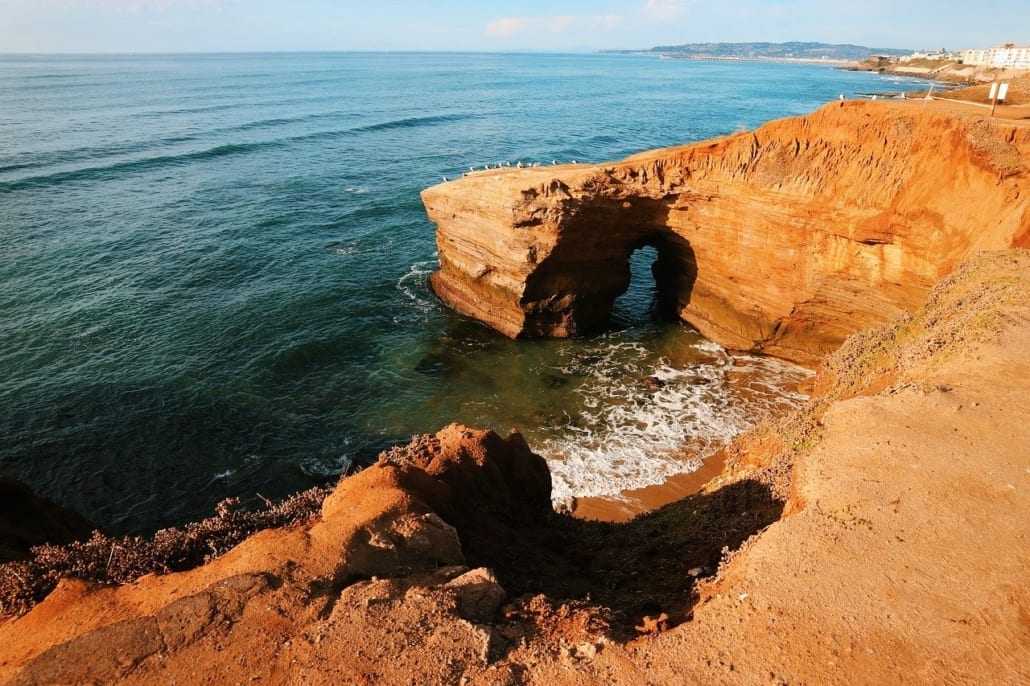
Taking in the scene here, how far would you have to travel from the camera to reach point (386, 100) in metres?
82.1

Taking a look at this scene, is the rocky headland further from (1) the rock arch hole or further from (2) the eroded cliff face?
(1) the rock arch hole

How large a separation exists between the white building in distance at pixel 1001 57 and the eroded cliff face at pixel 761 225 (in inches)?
3837

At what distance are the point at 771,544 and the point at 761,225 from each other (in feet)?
46.5

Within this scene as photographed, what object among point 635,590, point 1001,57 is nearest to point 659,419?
point 635,590

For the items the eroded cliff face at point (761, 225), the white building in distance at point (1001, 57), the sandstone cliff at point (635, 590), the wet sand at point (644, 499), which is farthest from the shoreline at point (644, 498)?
the white building in distance at point (1001, 57)

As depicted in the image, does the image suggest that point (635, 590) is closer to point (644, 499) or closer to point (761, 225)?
point (644, 499)

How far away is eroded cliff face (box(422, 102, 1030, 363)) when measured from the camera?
1541 cm

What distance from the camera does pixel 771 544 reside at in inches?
274

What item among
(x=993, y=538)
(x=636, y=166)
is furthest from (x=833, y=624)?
(x=636, y=166)

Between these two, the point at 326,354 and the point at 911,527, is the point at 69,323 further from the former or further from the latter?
the point at 911,527

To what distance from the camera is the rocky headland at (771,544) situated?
Answer: 5445 mm

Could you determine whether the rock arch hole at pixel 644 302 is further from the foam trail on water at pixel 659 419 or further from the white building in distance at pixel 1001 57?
the white building in distance at pixel 1001 57

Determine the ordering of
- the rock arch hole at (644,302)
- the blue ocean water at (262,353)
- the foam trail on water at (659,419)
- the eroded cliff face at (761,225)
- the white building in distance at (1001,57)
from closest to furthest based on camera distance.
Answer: the eroded cliff face at (761,225), the foam trail on water at (659,419), the blue ocean water at (262,353), the rock arch hole at (644,302), the white building in distance at (1001,57)

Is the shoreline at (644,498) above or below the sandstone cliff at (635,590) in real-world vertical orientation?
below
